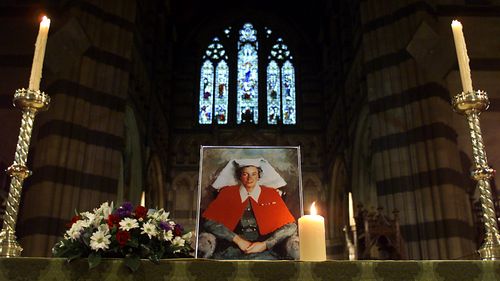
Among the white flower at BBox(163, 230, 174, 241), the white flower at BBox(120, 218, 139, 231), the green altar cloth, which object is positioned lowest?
the green altar cloth

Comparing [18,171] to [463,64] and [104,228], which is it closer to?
[104,228]

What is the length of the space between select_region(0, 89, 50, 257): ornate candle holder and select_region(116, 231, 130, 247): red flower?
68 centimetres

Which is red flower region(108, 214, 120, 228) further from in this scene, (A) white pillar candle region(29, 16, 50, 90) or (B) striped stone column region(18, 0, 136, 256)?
(B) striped stone column region(18, 0, 136, 256)

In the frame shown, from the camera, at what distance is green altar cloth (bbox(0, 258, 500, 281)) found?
2393 millimetres

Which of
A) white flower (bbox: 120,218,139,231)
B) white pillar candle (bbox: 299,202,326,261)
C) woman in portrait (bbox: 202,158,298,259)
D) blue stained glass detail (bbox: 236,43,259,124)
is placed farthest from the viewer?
blue stained glass detail (bbox: 236,43,259,124)

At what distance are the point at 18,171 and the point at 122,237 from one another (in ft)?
2.75

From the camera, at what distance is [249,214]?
344 centimetres

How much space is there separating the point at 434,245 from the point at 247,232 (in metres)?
7.04

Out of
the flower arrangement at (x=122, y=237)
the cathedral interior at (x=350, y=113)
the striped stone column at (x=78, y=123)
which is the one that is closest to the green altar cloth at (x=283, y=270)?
the flower arrangement at (x=122, y=237)

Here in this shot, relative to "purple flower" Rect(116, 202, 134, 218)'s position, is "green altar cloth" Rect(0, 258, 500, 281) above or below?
below

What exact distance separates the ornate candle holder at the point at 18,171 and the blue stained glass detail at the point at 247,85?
1714 cm

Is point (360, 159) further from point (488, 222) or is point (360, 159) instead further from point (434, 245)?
point (488, 222)

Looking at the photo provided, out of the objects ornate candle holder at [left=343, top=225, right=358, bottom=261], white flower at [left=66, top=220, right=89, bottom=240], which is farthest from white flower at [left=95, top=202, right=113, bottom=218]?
ornate candle holder at [left=343, top=225, right=358, bottom=261]

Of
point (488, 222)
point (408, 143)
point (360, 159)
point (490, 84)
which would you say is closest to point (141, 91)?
point (360, 159)
